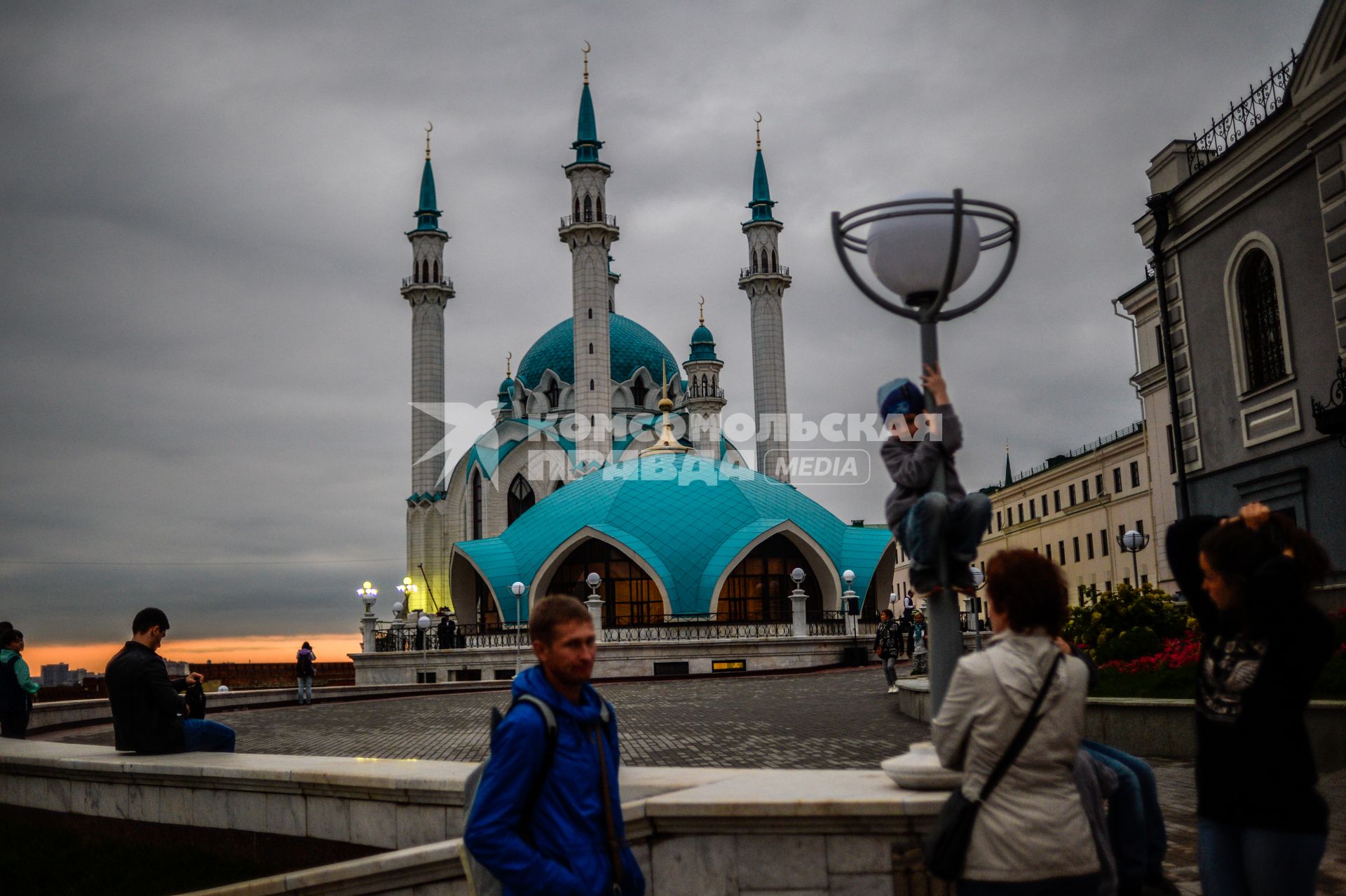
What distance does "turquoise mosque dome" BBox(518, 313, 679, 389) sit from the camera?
65.0 meters

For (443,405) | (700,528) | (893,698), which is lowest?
(893,698)

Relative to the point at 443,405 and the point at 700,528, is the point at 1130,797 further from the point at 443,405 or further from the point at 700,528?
the point at 443,405

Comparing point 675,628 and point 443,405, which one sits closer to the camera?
point 675,628

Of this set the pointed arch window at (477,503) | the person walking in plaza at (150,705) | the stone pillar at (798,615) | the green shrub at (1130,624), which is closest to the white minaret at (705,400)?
the pointed arch window at (477,503)

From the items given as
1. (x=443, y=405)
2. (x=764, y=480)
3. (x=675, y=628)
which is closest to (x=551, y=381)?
(x=443, y=405)

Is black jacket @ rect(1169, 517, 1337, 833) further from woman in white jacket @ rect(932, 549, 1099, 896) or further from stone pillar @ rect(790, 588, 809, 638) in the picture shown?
stone pillar @ rect(790, 588, 809, 638)

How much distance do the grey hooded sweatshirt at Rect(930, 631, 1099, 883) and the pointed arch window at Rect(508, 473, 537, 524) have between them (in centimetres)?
5445

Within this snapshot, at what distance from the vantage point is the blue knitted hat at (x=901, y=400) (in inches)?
180

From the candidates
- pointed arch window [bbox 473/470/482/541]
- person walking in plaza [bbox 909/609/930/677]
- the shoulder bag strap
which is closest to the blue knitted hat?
the shoulder bag strap

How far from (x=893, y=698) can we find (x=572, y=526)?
2557 cm

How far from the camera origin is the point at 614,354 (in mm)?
65938

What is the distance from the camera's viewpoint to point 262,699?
2366cm

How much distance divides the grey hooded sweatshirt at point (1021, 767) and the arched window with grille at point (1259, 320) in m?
15.7

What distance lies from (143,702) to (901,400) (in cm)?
615
